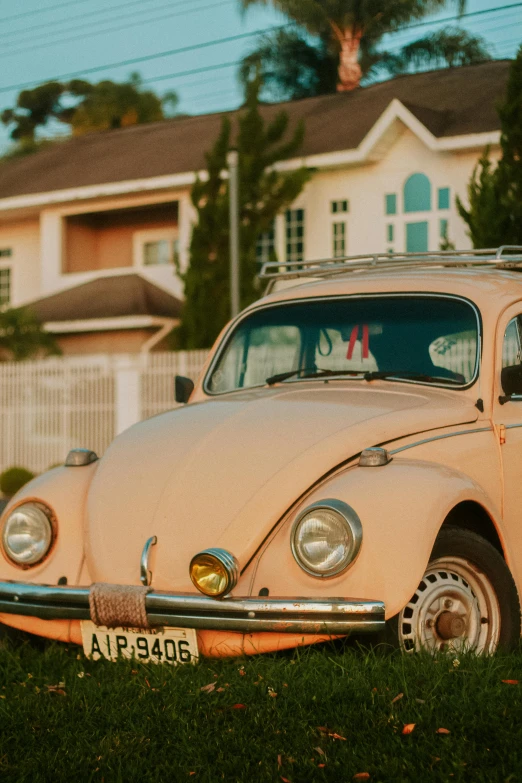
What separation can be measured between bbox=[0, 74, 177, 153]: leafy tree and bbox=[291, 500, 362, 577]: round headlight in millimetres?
42320

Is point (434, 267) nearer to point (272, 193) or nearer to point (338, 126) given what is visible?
point (272, 193)

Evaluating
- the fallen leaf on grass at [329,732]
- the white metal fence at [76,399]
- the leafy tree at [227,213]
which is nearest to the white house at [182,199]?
the leafy tree at [227,213]

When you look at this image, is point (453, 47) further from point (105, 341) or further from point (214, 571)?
point (214, 571)

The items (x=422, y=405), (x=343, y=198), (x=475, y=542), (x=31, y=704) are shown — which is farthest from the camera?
(x=343, y=198)

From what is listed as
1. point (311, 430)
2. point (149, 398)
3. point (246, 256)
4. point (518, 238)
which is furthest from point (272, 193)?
point (311, 430)

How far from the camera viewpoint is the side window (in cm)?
606

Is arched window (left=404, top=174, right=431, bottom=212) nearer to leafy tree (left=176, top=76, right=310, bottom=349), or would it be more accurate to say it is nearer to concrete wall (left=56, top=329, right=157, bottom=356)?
leafy tree (left=176, top=76, right=310, bottom=349)

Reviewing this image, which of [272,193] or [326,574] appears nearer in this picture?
[326,574]

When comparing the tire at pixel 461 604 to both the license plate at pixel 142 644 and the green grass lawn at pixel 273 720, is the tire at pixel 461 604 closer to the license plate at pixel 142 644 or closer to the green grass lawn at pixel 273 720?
the green grass lawn at pixel 273 720

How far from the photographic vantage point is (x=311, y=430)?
17.3 feet

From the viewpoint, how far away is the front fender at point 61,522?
537 cm

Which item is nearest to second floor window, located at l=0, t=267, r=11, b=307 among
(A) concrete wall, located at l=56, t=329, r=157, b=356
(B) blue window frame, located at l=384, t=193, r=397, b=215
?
(A) concrete wall, located at l=56, t=329, r=157, b=356

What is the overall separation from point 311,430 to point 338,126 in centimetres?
2073

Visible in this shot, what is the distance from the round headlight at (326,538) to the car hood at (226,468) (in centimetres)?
19
